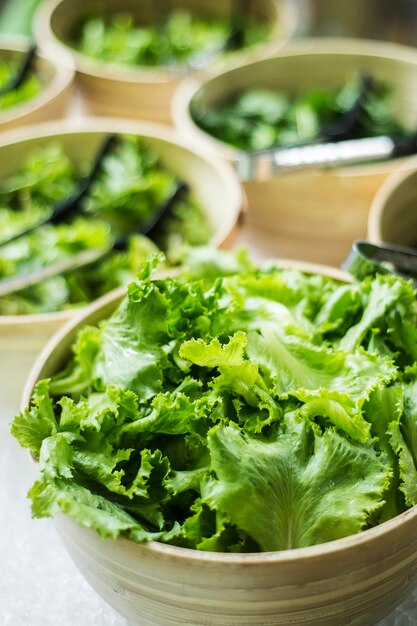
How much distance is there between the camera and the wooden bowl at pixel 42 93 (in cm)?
162

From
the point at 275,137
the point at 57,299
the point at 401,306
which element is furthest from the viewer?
the point at 275,137

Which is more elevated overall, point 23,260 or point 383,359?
point 383,359

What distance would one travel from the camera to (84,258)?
1316 millimetres

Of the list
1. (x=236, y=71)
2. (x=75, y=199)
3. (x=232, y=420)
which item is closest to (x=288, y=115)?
(x=236, y=71)

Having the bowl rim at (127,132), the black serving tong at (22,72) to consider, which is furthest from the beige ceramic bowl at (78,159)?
the black serving tong at (22,72)

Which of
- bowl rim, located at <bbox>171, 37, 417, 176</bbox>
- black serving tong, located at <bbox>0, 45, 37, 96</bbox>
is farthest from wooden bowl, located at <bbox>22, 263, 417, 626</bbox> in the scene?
black serving tong, located at <bbox>0, 45, 37, 96</bbox>

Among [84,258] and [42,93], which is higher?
[42,93]

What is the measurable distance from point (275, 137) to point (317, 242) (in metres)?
0.40

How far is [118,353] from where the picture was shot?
2.97ft

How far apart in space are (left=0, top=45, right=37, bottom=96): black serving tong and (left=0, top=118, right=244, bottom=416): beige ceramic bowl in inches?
10.0

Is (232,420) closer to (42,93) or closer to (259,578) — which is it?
(259,578)

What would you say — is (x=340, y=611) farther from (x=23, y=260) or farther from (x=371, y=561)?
(x=23, y=260)

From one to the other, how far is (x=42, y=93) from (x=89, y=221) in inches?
17.3

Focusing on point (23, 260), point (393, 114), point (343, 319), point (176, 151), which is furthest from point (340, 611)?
point (393, 114)
